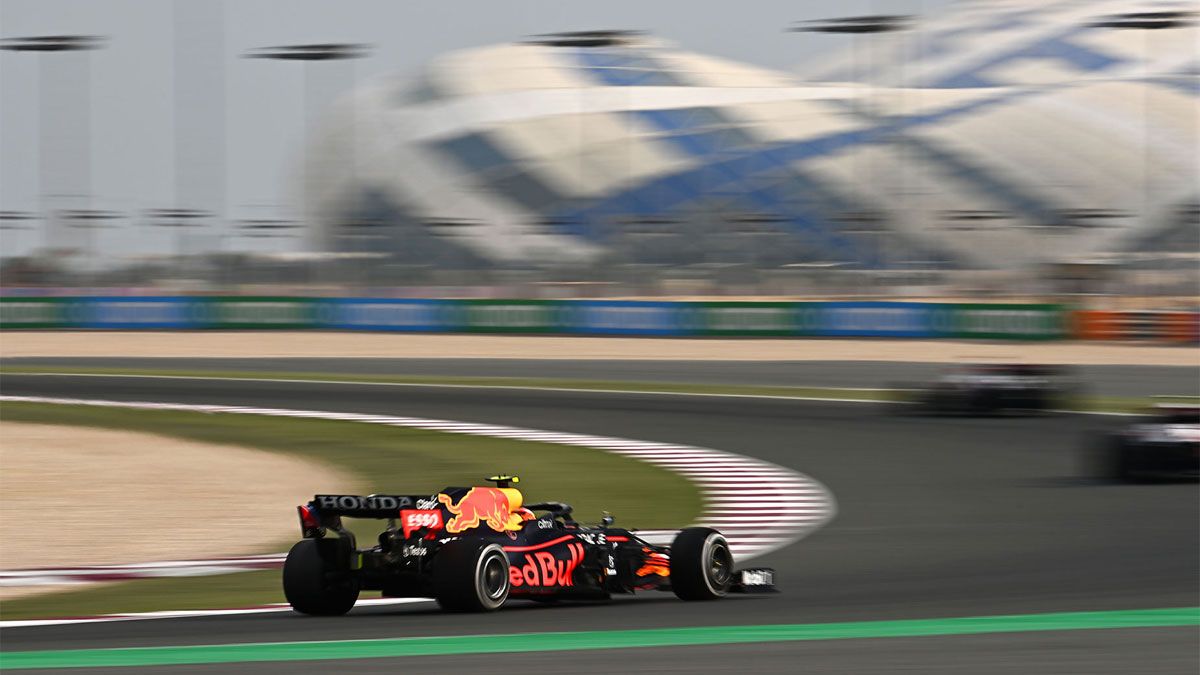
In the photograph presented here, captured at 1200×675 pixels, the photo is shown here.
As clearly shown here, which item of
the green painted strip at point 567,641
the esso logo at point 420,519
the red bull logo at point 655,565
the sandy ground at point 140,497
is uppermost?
the esso logo at point 420,519

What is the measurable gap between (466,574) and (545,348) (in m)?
29.3

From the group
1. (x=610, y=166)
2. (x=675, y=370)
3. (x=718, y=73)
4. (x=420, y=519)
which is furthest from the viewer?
(x=718, y=73)

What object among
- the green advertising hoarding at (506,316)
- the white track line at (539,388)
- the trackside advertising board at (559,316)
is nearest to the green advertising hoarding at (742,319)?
the trackside advertising board at (559,316)

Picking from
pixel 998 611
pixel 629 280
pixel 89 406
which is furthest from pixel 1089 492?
pixel 629 280

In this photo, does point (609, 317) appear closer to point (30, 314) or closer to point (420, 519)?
point (30, 314)

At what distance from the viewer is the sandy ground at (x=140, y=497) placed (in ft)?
37.4

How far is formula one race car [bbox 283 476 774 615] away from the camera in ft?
25.1

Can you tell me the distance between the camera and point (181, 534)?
12000 millimetres

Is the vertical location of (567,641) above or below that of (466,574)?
below

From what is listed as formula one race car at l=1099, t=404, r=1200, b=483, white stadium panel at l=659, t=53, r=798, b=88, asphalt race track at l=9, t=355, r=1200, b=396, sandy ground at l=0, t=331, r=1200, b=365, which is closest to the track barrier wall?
sandy ground at l=0, t=331, r=1200, b=365

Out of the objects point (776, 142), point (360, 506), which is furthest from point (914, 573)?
point (776, 142)

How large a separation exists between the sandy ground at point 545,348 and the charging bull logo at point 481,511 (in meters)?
25.4

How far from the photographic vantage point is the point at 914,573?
9.57 meters

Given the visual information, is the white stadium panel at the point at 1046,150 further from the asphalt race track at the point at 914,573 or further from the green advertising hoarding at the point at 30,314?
the asphalt race track at the point at 914,573
